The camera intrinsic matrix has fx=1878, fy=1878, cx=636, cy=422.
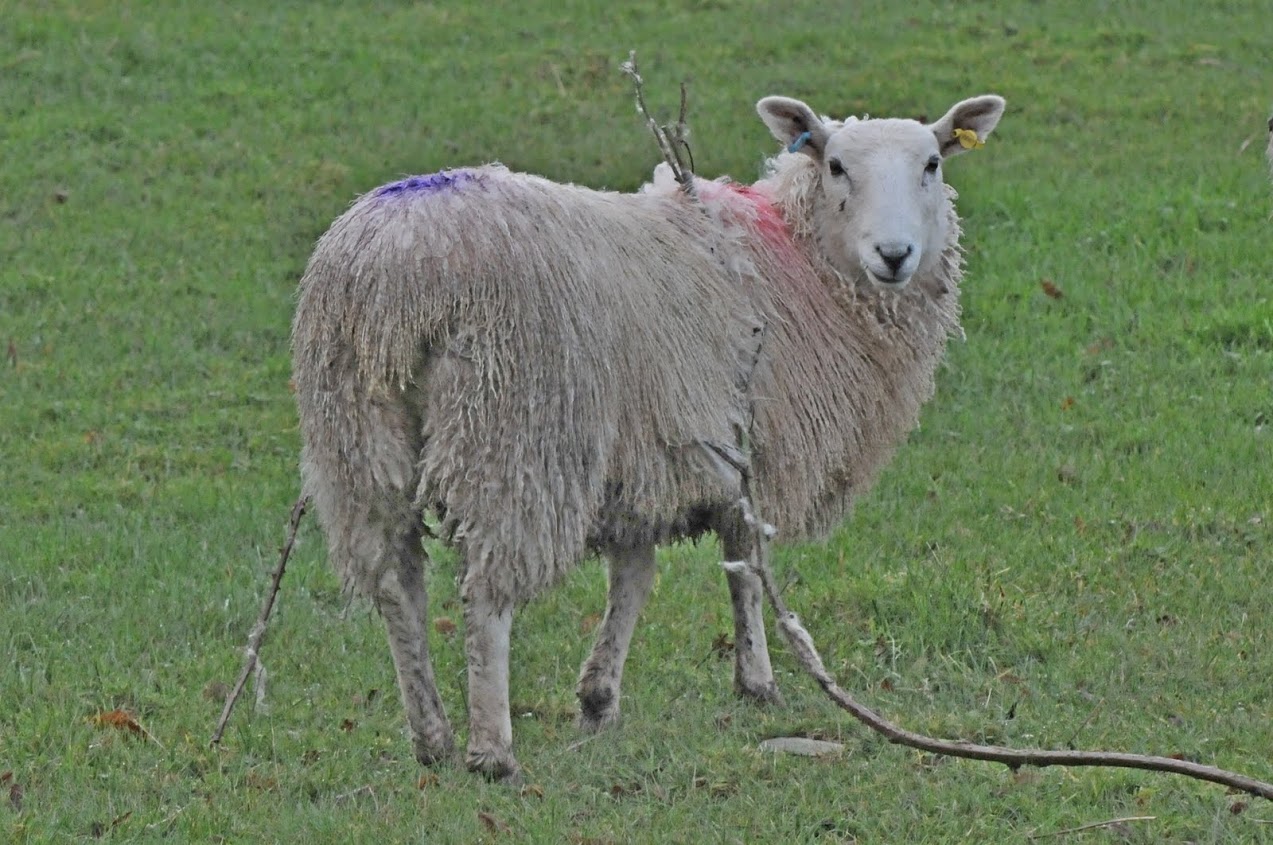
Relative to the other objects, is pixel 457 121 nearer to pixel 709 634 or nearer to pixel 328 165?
pixel 328 165

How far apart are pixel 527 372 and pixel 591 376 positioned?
221mm

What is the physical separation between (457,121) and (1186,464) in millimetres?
7502

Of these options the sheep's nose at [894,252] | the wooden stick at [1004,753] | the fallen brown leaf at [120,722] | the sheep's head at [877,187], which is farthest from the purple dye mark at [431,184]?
the fallen brown leaf at [120,722]

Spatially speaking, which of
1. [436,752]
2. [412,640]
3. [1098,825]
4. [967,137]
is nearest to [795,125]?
[967,137]

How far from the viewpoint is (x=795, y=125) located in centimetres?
638

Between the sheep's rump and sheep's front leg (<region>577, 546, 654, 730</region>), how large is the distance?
24 centimetres

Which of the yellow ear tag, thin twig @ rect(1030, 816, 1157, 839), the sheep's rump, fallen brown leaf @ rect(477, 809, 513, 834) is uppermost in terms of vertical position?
the yellow ear tag

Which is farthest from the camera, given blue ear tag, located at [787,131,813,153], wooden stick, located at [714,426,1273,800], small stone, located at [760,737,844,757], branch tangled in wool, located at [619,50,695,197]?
blue ear tag, located at [787,131,813,153]

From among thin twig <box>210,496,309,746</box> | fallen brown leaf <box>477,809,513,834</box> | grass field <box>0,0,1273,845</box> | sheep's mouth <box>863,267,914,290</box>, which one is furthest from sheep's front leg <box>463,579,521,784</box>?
sheep's mouth <box>863,267,914,290</box>

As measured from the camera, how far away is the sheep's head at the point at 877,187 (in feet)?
19.7

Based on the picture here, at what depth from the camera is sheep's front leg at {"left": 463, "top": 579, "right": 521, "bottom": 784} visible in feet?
16.9

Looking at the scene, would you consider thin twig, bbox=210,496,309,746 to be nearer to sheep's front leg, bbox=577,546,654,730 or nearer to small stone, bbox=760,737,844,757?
sheep's front leg, bbox=577,546,654,730

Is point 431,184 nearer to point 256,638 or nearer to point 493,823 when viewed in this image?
point 256,638

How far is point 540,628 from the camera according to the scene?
273 inches
